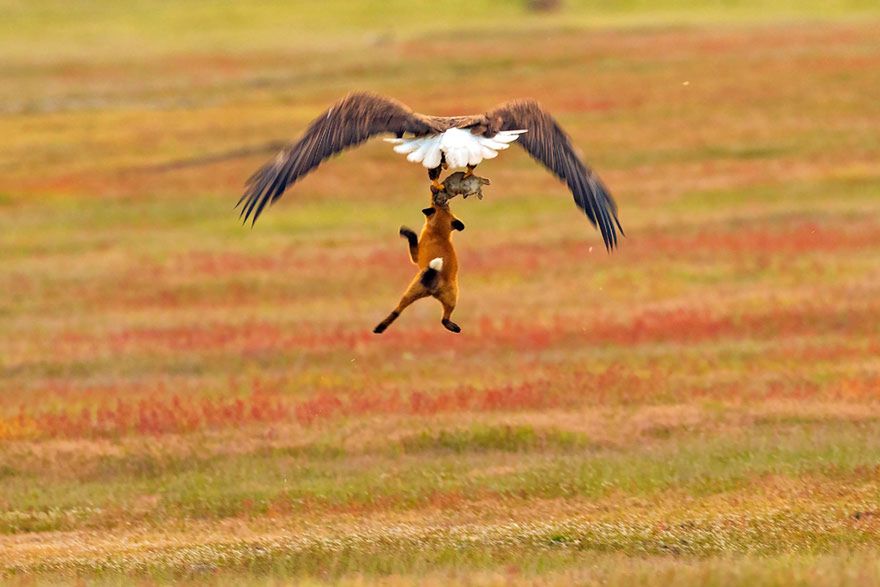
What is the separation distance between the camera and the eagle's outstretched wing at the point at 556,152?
39.7ft

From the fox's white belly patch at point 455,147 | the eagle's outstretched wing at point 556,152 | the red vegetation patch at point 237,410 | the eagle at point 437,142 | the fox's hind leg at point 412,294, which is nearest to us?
the fox's white belly patch at point 455,147

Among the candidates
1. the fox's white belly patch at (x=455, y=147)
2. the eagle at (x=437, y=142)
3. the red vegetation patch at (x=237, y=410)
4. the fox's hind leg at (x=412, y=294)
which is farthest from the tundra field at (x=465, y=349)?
the fox's white belly patch at (x=455, y=147)

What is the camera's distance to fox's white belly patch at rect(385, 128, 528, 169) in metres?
11.2

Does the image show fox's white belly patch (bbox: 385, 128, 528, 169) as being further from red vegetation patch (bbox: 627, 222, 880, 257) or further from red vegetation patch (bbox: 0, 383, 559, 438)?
red vegetation patch (bbox: 627, 222, 880, 257)

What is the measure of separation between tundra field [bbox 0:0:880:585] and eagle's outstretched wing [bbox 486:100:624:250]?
8.07 feet

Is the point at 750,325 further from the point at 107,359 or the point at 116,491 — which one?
the point at 116,491

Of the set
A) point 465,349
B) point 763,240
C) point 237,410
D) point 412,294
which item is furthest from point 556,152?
point 763,240

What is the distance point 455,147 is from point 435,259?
1.20 m

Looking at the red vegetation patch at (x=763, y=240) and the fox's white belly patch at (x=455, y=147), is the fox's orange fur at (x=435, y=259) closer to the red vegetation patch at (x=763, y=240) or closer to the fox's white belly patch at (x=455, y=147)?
the fox's white belly patch at (x=455, y=147)

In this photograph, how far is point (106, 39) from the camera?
266 feet

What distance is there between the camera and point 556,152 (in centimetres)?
1230

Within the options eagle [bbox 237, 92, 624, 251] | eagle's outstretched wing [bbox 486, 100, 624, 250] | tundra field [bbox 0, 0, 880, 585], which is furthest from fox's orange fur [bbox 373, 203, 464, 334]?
tundra field [bbox 0, 0, 880, 585]

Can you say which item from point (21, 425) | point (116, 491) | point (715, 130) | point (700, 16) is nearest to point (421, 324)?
point (21, 425)

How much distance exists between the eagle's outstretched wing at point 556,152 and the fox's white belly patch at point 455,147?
0.58 m
